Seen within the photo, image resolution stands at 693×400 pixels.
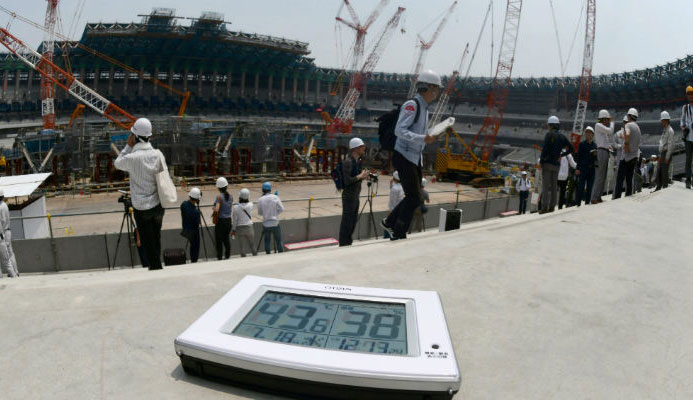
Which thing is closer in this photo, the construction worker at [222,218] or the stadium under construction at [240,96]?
the construction worker at [222,218]

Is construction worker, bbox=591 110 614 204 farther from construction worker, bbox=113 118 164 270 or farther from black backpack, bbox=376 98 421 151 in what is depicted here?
construction worker, bbox=113 118 164 270

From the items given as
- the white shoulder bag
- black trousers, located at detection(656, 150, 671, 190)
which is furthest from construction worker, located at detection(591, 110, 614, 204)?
the white shoulder bag

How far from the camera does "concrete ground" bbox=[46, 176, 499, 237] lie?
20.7m

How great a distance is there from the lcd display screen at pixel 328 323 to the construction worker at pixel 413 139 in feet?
9.49

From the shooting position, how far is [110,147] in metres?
32.5

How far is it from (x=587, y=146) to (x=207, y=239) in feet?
29.6

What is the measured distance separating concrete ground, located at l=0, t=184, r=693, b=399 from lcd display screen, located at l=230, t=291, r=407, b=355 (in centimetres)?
35

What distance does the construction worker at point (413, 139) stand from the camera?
494 centimetres

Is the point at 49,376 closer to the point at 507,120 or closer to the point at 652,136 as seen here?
the point at 652,136

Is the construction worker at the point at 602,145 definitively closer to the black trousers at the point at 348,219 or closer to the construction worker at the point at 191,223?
the black trousers at the point at 348,219

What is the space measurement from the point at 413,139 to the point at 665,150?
30.0ft

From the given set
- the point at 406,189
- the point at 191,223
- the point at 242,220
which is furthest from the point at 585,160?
the point at 191,223

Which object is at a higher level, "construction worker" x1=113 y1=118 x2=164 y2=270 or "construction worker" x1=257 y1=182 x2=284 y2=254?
"construction worker" x1=113 y1=118 x2=164 y2=270

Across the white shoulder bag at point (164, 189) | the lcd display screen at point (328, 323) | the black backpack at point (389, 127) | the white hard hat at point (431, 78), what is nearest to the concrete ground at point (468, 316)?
the lcd display screen at point (328, 323)
